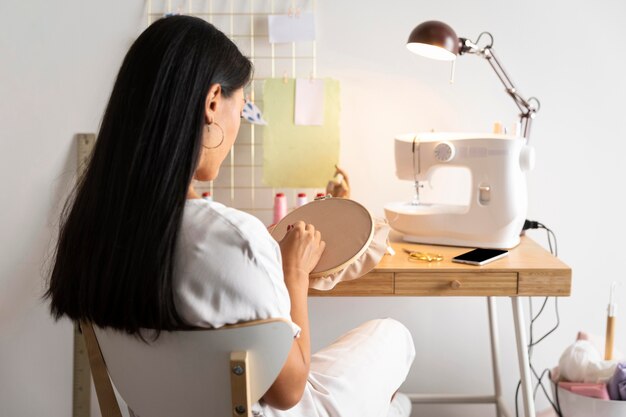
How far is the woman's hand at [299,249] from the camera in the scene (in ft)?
3.98

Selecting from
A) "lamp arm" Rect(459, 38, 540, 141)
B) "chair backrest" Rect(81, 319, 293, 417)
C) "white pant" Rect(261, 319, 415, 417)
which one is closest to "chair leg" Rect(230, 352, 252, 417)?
"chair backrest" Rect(81, 319, 293, 417)

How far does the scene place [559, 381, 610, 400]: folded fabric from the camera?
1.85 meters

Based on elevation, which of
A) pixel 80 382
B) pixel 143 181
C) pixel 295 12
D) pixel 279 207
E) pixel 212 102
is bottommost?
pixel 80 382

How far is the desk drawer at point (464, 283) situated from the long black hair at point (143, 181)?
31.5 inches

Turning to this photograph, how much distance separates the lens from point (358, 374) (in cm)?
130

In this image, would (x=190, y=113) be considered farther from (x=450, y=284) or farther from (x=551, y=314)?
(x=551, y=314)

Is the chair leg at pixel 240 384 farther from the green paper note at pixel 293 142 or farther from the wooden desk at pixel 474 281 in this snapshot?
the green paper note at pixel 293 142

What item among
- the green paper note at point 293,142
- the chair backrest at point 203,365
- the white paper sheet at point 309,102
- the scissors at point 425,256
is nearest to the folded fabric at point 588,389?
the scissors at point 425,256

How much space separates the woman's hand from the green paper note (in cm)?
87

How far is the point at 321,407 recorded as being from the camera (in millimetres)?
1223

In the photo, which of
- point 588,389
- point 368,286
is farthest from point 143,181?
point 588,389

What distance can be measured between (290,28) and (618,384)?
132 centimetres

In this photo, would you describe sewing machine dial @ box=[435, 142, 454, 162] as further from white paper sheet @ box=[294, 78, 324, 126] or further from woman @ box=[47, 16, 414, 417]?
woman @ box=[47, 16, 414, 417]

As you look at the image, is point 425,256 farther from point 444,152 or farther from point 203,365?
point 203,365
